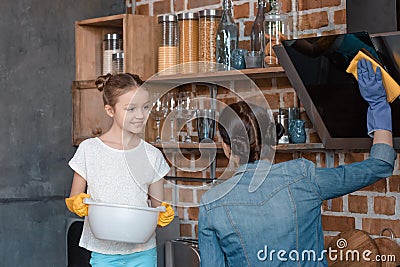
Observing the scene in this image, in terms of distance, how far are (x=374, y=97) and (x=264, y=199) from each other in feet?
1.40

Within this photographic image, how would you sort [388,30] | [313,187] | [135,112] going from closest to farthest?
[313,187] → [388,30] → [135,112]

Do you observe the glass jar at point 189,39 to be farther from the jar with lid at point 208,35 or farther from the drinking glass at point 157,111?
the drinking glass at point 157,111

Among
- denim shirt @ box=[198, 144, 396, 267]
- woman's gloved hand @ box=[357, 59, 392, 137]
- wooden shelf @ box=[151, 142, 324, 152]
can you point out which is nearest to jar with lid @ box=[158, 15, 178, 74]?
wooden shelf @ box=[151, 142, 324, 152]

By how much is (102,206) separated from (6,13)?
1.13 metres

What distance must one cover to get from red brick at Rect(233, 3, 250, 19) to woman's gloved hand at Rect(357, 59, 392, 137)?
3.25 feet

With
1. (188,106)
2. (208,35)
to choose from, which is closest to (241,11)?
(208,35)

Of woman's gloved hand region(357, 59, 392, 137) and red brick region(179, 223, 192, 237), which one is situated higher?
woman's gloved hand region(357, 59, 392, 137)

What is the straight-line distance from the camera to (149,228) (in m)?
2.30

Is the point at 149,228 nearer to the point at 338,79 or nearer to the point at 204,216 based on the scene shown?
the point at 204,216

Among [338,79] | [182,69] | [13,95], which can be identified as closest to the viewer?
[338,79]

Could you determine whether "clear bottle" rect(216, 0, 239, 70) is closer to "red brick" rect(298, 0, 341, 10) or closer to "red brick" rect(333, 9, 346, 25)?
"red brick" rect(298, 0, 341, 10)

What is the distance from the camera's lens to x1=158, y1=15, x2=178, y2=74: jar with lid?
2875mm

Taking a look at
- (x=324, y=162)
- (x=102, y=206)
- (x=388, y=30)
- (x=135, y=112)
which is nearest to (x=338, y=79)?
(x=388, y=30)

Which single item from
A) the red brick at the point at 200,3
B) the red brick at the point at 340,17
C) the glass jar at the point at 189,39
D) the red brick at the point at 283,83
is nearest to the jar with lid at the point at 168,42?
the glass jar at the point at 189,39
